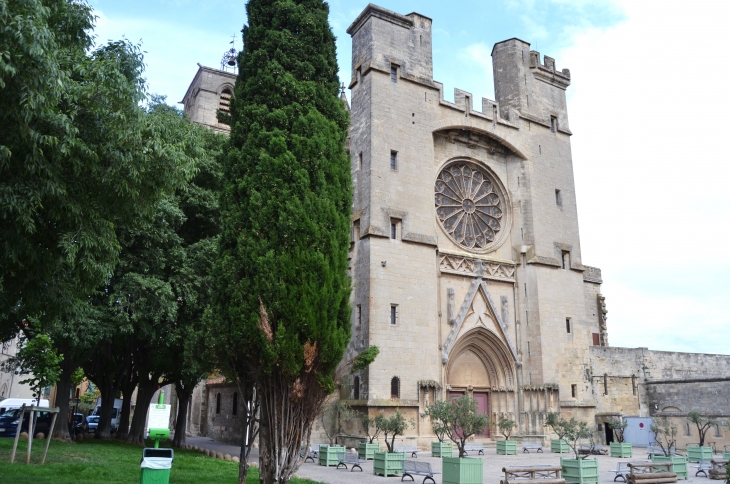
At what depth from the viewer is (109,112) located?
859cm

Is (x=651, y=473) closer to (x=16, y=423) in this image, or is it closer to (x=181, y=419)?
(x=181, y=419)

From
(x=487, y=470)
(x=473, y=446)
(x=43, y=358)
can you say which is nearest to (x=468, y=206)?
(x=473, y=446)

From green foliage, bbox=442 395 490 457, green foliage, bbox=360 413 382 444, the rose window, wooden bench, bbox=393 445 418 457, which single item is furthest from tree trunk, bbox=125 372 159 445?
the rose window

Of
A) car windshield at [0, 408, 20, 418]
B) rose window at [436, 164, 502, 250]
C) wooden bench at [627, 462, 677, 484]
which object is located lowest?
wooden bench at [627, 462, 677, 484]

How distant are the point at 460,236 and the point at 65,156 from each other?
62.8 ft

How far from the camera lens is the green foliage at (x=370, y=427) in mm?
19125

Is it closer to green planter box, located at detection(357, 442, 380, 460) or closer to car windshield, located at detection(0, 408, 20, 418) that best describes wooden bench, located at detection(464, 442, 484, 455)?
green planter box, located at detection(357, 442, 380, 460)

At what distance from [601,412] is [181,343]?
1940 cm

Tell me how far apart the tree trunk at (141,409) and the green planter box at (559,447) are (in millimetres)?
14967

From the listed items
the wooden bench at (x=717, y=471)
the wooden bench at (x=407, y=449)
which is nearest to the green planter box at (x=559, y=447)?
the wooden bench at (x=407, y=449)

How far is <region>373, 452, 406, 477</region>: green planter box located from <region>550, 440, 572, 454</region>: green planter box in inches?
393

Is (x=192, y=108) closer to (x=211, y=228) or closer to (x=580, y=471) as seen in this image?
(x=211, y=228)

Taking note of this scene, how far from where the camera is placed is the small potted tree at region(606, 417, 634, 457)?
21.4 meters

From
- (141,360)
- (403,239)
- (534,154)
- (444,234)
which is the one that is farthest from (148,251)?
(534,154)
